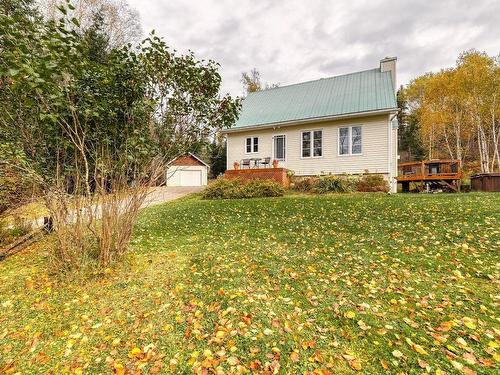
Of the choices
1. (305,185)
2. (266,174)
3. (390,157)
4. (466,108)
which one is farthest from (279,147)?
(466,108)

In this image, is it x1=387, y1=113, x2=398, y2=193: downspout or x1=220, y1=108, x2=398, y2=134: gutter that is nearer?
x1=220, y1=108, x2=398, y2=134: gutter

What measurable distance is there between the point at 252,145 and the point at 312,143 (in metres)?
3.76

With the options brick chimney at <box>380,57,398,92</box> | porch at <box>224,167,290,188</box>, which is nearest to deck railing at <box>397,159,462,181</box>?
brick chimney at <box>380,57,398,92</box>

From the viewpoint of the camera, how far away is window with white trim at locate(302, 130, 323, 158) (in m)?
14.2

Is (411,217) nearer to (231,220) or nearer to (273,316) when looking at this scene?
(231,220)

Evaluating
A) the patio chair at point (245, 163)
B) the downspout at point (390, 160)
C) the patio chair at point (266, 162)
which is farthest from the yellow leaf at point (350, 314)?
the patio chair at point (245, 163)

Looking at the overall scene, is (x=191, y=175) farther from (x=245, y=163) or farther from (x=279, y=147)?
(x=279, y=147)

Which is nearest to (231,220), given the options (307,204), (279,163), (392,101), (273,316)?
(307,204)

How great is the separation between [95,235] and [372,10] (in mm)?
13675

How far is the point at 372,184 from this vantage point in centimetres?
1209

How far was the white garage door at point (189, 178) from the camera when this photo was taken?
2544 cm

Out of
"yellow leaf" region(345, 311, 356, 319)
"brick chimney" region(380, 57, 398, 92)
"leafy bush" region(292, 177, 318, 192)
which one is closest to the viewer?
"yellow leaf" region(345, 311, 356, 319)

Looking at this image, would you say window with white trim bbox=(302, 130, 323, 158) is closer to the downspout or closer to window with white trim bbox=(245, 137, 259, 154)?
window with white trim bbox=(245, 137, 259, 154)

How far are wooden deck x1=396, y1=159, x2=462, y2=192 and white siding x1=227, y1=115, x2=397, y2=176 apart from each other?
1.44 m
